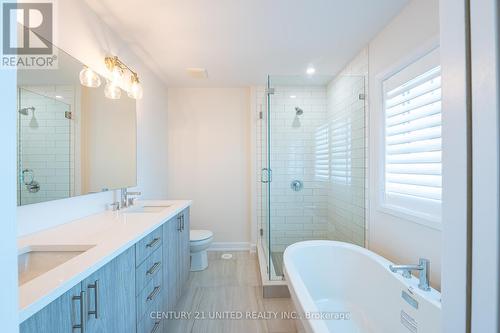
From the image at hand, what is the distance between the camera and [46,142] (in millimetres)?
1276

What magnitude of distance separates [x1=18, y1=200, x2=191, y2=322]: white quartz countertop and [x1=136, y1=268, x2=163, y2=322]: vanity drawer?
1.14 ft

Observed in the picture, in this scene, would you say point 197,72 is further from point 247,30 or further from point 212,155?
point 212,155

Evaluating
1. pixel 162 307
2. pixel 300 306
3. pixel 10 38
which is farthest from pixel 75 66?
pixel 300 306

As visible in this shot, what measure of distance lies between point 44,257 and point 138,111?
1712 mm

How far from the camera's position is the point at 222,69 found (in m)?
2.74

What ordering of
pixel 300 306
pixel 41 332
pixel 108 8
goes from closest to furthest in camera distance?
pixel 41 332, pixel 300 306, pixel 108 8

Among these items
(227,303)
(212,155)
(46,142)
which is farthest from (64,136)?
(212,155)

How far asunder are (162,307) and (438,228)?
189cm

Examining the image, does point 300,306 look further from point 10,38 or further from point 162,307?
point 10,38

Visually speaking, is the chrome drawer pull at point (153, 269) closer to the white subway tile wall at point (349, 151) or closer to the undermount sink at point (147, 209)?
the undermount sink at point (147, 209)

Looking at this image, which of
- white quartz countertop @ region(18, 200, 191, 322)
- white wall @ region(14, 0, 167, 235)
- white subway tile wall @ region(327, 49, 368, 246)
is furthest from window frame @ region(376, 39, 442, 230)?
white wall @ region(14, 0, 167, 235)

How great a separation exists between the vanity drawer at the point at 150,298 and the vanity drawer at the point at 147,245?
188 millimetres

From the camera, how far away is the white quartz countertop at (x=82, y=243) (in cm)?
68

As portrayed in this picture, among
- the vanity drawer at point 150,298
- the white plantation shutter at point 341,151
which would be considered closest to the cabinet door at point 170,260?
the vanity drawer at point 150,298
